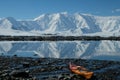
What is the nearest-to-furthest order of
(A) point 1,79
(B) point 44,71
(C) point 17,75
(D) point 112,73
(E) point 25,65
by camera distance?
(A) point 1,79 → (C) point 17,75 → (D) point 112,73 → (B) point 44,71 → (E) point 25,65

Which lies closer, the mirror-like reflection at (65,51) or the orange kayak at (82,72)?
the orange kayak at (82,72)

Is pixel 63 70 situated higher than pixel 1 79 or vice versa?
pixel 1 79

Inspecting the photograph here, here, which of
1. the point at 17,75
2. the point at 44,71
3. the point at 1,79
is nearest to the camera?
the point at 1,79

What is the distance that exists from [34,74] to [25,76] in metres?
3.73

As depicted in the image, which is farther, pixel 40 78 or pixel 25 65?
pixel 25 65

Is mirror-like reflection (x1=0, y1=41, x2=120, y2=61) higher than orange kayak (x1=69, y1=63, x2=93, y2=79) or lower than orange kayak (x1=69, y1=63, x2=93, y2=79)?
lower

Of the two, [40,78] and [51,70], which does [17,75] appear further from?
[51,70]

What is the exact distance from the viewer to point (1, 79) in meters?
29.2

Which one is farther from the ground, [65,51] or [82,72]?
[82,72]

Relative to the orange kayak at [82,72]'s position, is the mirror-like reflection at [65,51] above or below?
below

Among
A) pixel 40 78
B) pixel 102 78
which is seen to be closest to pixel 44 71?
pixel 40 78

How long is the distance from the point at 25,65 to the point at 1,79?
43.2 ft

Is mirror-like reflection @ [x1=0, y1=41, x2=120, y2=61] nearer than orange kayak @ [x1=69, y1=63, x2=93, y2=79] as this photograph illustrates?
No

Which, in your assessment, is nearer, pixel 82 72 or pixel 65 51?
pixel 82 72
